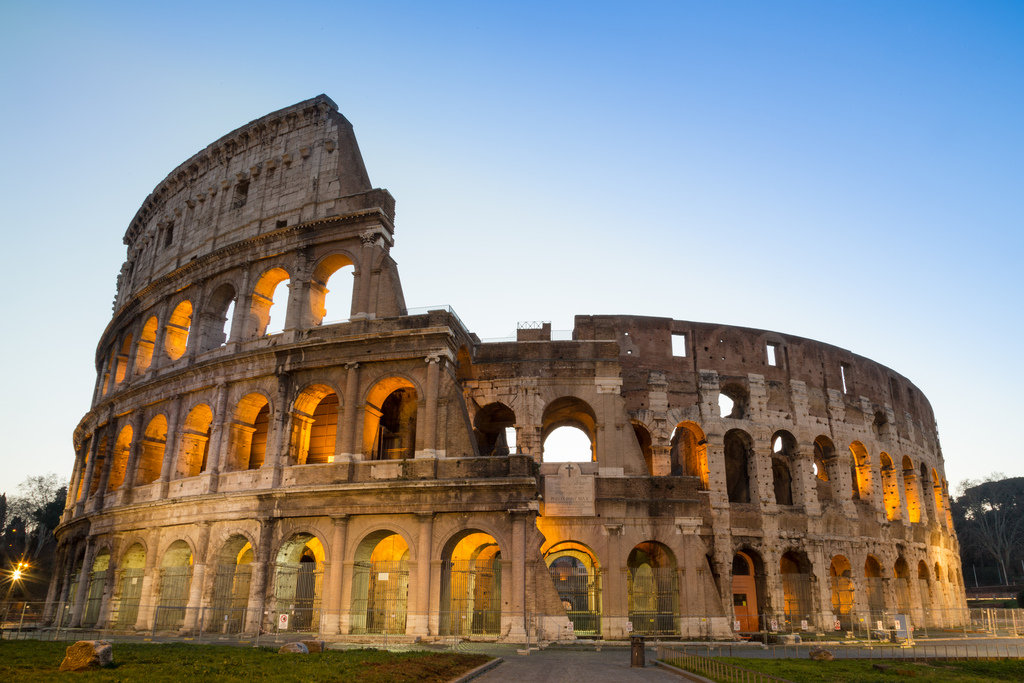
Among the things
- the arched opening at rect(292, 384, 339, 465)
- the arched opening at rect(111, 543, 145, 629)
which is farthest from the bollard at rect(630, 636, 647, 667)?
the arched opening at rect(111, 543, 145, 629)

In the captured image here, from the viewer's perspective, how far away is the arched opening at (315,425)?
2255 centimetres

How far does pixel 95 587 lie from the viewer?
25.5 metres

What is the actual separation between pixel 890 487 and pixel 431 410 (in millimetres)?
23058

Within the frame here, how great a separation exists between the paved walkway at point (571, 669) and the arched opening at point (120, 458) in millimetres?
19218

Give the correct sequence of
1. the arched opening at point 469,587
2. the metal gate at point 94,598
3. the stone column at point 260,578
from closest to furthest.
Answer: the arched opening at point 469,587 → the stone column at point 260,578 → the metal gate at point 94,598

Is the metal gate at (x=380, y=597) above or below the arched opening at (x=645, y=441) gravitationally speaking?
below

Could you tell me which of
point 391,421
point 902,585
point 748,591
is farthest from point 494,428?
point 902,585

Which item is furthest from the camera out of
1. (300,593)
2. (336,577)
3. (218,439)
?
(218,439)

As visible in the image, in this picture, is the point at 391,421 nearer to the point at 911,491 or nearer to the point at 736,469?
the point at 736,469

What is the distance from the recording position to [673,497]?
22.8 m

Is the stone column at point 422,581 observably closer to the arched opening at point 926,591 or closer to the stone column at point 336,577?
the stone column at point 336,577

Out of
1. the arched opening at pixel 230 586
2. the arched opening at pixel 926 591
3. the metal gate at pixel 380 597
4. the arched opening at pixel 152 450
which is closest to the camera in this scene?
the metal gate at pixel 380 597

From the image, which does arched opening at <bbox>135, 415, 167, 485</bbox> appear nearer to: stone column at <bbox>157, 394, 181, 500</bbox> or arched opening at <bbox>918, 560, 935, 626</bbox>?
stone column at <bbox>157, 394, 181, 500</bbox>

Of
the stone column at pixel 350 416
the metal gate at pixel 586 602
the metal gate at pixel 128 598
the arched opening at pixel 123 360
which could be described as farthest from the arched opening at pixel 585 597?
the arched opening at pixel 123 360
